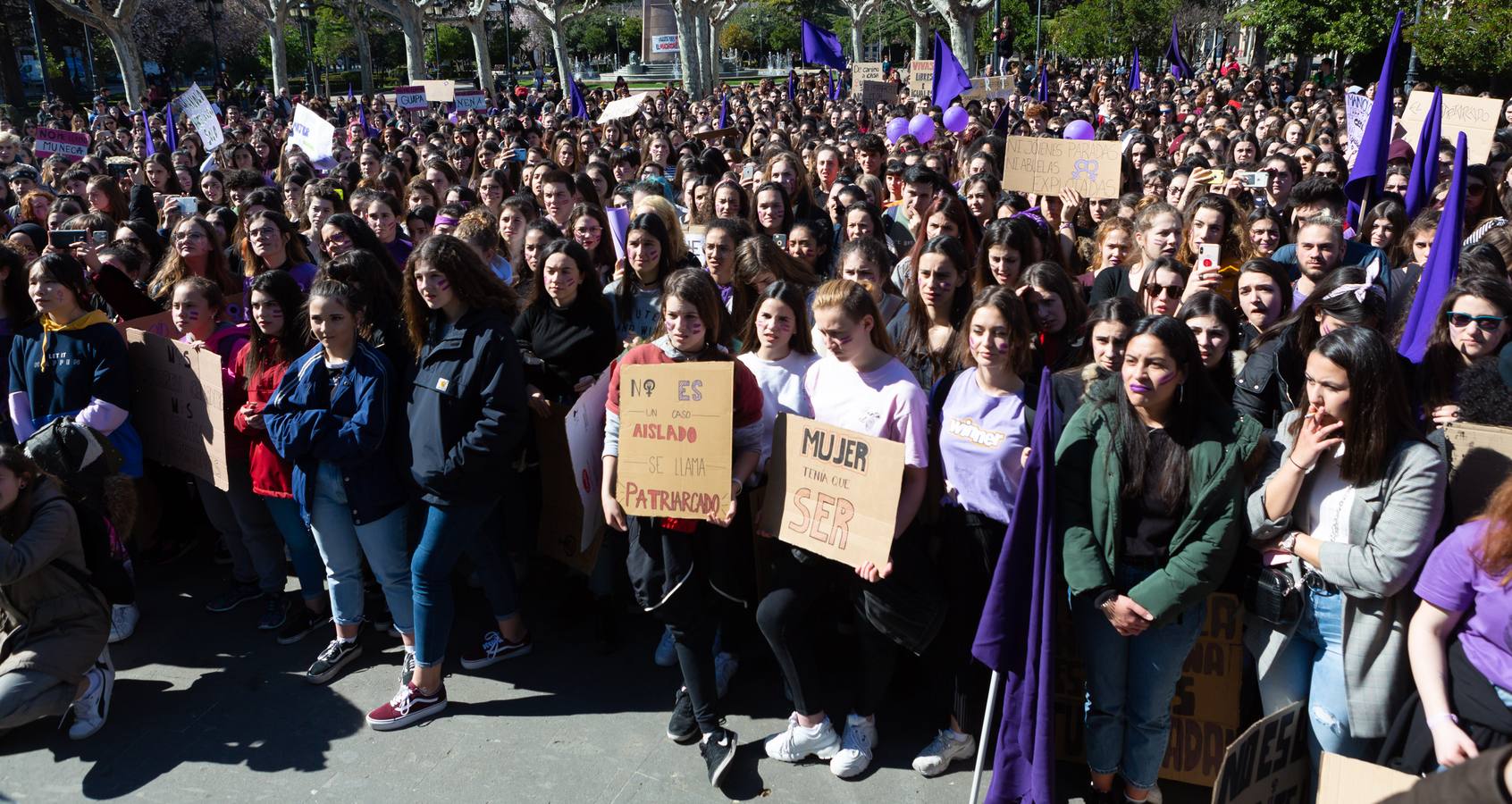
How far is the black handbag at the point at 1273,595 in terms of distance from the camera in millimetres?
3287

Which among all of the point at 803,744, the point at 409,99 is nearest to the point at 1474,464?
the point at 803,744

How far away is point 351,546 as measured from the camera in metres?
4.62

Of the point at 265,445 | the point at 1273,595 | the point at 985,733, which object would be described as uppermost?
the point at 265,445

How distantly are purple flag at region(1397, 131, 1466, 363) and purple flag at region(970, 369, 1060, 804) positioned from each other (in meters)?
1.69

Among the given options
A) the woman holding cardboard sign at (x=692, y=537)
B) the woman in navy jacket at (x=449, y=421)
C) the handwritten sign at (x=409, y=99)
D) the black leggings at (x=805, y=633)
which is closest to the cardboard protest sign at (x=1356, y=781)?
the black leggings at (x=805, y=633)

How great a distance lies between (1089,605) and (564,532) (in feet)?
7.97

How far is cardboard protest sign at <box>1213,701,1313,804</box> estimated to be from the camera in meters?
3.14

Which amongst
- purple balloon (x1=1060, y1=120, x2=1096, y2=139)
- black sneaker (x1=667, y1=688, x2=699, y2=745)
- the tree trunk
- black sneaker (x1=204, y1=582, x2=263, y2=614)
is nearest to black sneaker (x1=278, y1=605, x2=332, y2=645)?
black sneaker (x1=204, y1=582, x2=263, y2=614)

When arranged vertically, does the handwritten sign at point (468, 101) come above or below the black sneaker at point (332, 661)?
above

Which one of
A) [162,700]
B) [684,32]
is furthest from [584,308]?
[684,32]

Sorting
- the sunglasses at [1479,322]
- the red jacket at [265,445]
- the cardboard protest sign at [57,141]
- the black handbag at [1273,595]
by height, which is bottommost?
the black handbag at [1273,595]

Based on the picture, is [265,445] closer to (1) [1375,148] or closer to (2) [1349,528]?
(2) [1349,528]

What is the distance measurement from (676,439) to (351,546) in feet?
5.74

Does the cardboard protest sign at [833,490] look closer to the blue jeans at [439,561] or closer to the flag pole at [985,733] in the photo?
the flag pole at [985,733]
